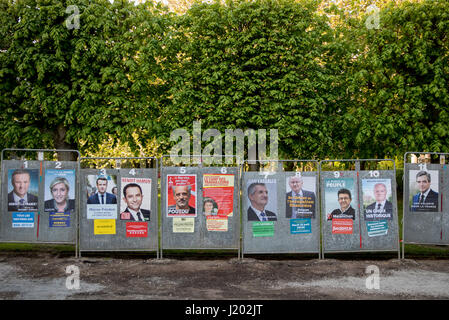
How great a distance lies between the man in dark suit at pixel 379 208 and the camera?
9.81 meters

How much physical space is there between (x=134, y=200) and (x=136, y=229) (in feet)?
2.37

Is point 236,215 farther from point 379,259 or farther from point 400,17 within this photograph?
point 400,17

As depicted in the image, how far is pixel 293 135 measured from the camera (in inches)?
483

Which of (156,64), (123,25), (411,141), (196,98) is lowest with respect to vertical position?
(411,141)

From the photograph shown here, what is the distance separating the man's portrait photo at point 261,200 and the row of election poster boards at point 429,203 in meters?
3.41

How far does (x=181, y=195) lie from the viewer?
9.89 metres

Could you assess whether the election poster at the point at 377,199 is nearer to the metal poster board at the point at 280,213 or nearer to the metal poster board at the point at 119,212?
the metal poster board at the point at 280,213

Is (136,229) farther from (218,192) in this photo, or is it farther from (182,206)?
(218,192)

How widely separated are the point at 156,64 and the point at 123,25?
155 centimetres

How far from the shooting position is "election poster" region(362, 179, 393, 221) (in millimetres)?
9812

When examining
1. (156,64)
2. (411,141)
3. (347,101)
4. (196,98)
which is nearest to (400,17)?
(347,101)

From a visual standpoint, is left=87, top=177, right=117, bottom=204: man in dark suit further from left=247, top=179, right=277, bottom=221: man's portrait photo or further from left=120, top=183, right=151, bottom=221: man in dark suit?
left=247, top=179, right=277, bottom=221: man's portrait photo

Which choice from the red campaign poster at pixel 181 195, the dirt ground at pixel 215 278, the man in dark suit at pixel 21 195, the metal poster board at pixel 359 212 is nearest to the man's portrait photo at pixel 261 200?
the dirt ground at pixel 215 278

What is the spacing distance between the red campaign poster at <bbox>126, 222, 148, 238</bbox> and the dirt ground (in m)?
0.61
